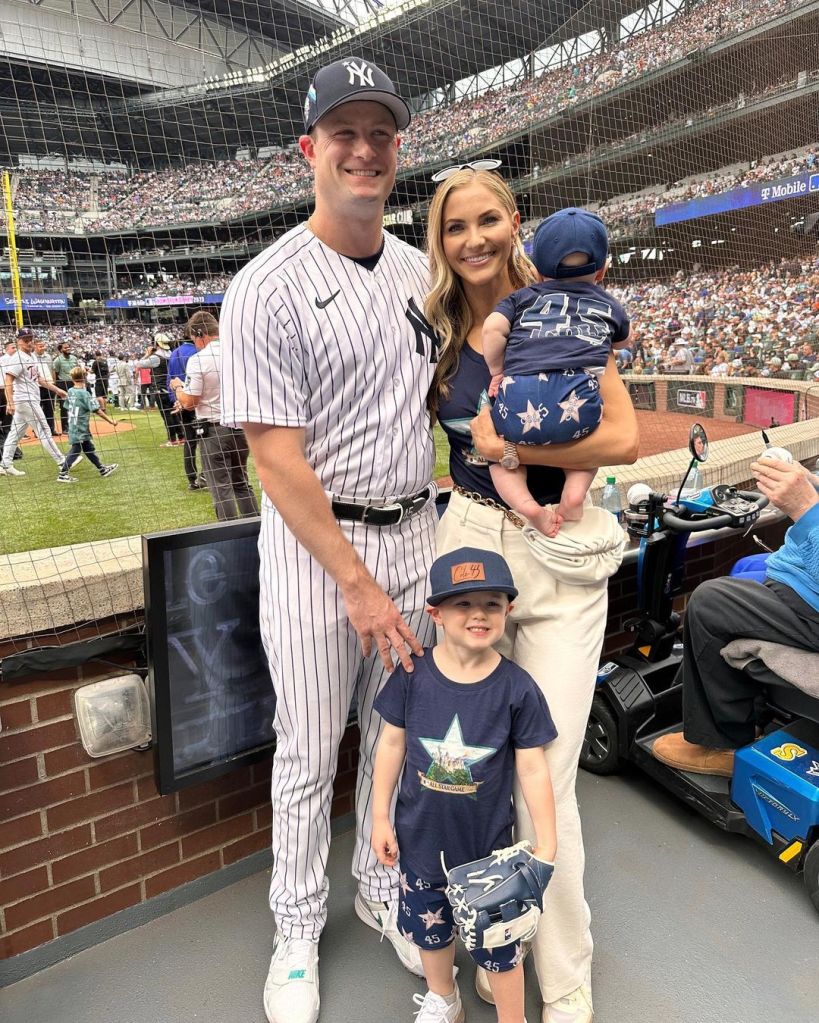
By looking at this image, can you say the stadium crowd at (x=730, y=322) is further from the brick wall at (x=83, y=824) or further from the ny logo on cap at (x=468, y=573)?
the ny logo on cap at (x=468, y=573)

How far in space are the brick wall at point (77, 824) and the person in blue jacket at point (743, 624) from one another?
1342mm

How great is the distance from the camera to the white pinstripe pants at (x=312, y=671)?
160 cm

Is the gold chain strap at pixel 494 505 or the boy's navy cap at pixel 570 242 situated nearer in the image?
the boy's navy cap at pixel 570 242

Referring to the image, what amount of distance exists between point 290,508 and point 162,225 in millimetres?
21998

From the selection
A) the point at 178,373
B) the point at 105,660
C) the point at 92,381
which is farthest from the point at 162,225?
the point at 105,660

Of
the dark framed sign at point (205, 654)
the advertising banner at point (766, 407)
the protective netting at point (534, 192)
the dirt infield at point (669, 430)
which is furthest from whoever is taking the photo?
the protective netting at point (534, 192)

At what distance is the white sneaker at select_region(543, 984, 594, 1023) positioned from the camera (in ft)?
5.17

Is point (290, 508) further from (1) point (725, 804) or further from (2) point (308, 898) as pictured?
(1) point (725, 804)

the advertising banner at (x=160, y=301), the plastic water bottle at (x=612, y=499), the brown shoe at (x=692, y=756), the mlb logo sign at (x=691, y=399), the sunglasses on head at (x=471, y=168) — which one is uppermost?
the advertising banner at (x=160, y=301)

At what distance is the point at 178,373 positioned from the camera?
7.17 meters

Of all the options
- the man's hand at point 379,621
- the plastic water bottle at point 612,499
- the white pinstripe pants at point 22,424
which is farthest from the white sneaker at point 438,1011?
the white pinstripe pants at point 22,424

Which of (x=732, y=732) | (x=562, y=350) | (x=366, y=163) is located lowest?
(x=732, y=732)

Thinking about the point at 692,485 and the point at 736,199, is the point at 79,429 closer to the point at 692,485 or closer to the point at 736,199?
the point at 692,485

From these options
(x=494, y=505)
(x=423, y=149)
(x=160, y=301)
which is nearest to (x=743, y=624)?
(x=494, y=505)
